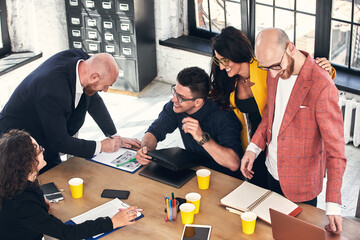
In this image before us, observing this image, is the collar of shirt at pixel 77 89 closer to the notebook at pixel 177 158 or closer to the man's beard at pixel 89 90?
the man's beard at pixel 89 90

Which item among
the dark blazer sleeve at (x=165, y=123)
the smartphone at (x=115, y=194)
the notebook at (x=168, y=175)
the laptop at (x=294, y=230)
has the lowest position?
the smartphone at (x=115, y=194)

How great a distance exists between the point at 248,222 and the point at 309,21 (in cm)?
324

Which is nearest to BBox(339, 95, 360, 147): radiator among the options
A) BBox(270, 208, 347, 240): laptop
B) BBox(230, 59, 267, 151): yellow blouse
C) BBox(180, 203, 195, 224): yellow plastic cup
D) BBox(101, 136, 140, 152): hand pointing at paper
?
BBox(230, 59, 267, 151): yellow blouse

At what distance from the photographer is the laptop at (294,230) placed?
205 centimetres

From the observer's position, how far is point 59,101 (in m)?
2.84

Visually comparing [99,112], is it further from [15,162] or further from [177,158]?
Answer: [15,162]

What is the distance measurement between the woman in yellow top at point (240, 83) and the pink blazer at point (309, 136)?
157mm

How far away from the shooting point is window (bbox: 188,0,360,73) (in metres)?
4.72

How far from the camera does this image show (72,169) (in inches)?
115

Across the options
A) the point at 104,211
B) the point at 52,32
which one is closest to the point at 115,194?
the point at 104,211

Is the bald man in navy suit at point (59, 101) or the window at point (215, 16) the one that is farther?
the window at point (215, 16)

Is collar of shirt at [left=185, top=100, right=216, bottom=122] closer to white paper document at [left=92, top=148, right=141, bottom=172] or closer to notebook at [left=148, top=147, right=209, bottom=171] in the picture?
notebook at [left=148, top=147, right=209, bottom=171]

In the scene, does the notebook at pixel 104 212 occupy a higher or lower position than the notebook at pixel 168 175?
lower

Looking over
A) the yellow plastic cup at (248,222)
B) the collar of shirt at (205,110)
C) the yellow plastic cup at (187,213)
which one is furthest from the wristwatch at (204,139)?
the yellow plastic cup at (248,222)
